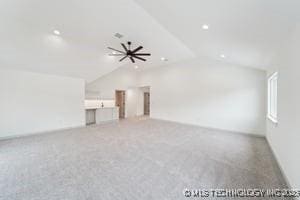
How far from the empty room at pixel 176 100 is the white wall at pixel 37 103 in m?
0.03

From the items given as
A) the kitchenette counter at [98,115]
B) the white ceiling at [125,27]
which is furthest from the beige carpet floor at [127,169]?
the kitchenette counter at [98,115]

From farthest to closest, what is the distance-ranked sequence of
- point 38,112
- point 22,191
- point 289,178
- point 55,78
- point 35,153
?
point 55,78 → point 38,112 → point 35,153 → point 289,178 → point 22,191

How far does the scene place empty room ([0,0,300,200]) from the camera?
6.72ft

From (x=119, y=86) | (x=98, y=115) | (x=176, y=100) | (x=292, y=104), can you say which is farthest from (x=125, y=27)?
(x=119, y=86)

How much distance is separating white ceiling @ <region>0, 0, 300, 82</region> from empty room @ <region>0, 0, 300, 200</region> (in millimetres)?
25

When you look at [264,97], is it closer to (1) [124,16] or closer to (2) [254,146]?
(2) [254,146]

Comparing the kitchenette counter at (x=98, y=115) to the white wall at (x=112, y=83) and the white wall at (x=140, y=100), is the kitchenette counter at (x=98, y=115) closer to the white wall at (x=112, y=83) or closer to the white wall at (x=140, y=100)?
the white wall at (x=112, y=83)

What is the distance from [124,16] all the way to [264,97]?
215 inches

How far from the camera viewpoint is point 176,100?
25.6 feet

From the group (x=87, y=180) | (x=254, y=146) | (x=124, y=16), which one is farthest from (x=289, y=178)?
(x=124, y=16)

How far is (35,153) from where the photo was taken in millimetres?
3383

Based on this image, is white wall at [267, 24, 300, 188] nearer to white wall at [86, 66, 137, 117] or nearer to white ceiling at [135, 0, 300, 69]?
white ceiling at [135, 0, 300, 69]

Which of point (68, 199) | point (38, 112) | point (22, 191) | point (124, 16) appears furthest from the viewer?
point (38, 112)

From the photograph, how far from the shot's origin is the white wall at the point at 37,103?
15.2 feet
